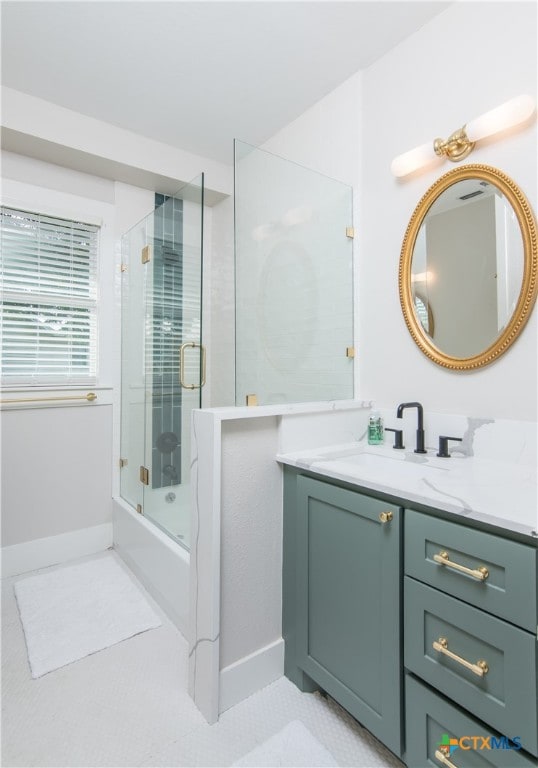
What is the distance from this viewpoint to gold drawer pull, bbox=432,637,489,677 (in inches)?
35.3

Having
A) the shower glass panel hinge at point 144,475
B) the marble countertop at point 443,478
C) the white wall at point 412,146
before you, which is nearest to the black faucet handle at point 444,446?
the marble countertop at point 443,478

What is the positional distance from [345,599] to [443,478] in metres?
0.49

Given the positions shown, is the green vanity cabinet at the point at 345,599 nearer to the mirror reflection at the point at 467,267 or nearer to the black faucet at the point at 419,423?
the black faucet at the point at 419,423

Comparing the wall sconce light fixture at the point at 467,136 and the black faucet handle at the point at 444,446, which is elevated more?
the wall sconce light fixture at the point at 467,136

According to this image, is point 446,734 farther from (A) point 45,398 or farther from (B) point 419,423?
(A) point 45,398

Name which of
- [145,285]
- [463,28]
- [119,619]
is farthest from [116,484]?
[463,28]

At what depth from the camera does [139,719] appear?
1335mm

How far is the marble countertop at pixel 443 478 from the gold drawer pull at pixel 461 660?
33 centimetres

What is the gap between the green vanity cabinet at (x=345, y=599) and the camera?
111 centimetres

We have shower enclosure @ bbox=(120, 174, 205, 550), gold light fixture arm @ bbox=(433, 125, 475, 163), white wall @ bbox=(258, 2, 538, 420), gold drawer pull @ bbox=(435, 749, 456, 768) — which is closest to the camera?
gold drawer pull @ bbox=(435, 749, 456, 768)

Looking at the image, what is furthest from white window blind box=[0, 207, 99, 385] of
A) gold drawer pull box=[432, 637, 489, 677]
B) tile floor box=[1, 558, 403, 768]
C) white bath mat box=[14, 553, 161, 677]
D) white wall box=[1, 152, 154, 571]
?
gold drawer pull box=[432, 637, 489, 677]

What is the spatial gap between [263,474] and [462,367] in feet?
2.86

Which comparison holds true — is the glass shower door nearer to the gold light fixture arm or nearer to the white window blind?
the gold light fixture arm

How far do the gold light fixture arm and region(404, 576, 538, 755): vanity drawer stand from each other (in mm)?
1539
